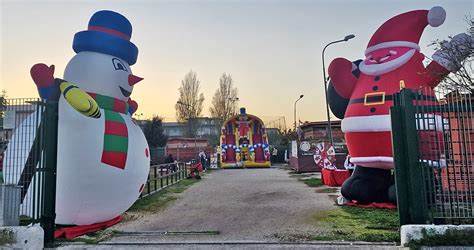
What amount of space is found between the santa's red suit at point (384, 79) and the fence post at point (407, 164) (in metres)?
2.52

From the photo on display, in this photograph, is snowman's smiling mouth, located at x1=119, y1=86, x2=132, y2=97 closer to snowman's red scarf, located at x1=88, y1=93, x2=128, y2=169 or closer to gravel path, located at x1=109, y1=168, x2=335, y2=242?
snowman's red scarf, located at x1=88, y1=93, x2=128, y2=169

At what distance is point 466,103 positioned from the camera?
562 centimetres

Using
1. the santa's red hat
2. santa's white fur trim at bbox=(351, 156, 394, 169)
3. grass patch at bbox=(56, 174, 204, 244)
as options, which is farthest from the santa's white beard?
grass patch at bbox=(56, 174, 204, 244)

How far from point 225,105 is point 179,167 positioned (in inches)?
1164

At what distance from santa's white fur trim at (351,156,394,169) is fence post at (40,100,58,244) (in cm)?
657

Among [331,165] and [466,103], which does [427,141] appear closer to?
[466,103]

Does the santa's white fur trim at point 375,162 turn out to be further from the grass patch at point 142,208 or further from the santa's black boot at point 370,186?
the grass patch at point 142,208

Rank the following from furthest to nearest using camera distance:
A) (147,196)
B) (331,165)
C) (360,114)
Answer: (331,165), (147,196), (360,114)

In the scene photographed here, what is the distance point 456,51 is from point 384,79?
155 cm

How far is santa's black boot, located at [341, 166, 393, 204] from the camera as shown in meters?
8.55

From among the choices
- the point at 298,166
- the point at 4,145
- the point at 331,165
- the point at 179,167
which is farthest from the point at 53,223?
the point at 298,166

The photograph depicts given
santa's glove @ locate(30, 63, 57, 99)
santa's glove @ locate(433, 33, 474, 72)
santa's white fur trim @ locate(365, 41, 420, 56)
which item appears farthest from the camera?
santa's white fur trim @ locate(365, 41, 420, 56)

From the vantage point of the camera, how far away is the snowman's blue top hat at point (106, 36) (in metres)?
7.06

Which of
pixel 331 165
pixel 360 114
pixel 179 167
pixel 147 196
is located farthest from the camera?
pixel 179 167
